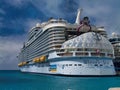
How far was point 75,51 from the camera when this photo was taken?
72.1m

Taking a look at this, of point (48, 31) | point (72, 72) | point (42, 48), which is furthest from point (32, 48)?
point (72, 72)

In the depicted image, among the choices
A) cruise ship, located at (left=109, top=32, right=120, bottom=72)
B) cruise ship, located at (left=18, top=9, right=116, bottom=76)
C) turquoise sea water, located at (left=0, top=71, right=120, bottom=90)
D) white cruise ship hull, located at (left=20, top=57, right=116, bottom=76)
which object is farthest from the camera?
cruise ship, located at (left=109, top=32, right=120, bottom=72)

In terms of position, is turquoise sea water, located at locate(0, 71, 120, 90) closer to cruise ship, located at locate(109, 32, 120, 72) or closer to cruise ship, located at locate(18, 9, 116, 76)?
cruise ship, located at locate(18, 9, 116, 76)

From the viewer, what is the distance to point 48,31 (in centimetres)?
8488

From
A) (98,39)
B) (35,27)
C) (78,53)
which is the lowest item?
(78,53)

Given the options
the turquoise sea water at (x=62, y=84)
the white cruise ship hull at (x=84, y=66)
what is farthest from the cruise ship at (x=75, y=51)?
the turquoise sea water at (x=62, y=84)

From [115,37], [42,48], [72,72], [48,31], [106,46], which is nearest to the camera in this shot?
[72,72]

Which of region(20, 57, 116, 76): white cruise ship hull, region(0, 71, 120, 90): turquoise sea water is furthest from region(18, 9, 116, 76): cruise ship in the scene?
region(0, 71, 120, 90): turquoise sea water

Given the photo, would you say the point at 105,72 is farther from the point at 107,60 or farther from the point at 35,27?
the point at 35,27

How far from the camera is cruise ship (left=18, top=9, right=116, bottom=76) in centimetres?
7081

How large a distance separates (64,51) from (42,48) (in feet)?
65.0

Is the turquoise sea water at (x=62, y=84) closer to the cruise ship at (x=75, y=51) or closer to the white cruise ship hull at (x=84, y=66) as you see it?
the white cruise ship hull at (x=84, y=66)

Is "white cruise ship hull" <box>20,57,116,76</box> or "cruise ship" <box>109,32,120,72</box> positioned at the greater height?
"cruise ship" <box>109,32,120,72</box>

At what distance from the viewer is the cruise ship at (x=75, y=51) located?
7081 centimetres
